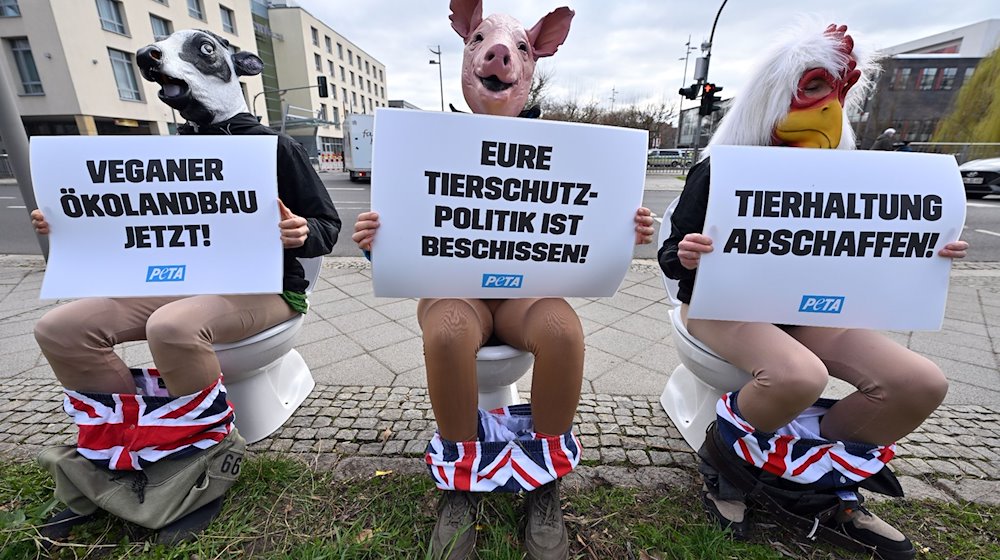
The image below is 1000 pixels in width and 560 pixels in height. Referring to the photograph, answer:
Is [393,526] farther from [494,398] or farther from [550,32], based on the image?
[550,32]

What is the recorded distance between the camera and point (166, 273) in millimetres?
1495

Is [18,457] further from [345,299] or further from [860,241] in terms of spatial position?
[860,241]

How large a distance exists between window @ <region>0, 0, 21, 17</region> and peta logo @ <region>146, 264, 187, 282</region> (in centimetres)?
2570

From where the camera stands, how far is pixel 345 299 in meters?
3.63

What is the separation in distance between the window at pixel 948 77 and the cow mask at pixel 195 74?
4214cm

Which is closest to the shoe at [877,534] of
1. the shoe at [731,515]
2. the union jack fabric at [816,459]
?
the union jack fabric at [816,459]

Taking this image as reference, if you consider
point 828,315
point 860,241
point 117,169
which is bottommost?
point 828,315

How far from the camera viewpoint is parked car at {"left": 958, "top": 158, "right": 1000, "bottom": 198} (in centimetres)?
1038

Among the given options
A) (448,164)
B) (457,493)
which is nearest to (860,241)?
(448,164)

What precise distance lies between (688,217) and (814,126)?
0.54 meters

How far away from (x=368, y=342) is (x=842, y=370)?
2.48 m

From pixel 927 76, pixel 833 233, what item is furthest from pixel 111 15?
pixel 927 76

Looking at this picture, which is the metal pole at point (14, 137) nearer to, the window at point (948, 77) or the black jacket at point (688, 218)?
the black jacket at point (688, 218)

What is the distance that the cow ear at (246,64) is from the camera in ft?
6.29
